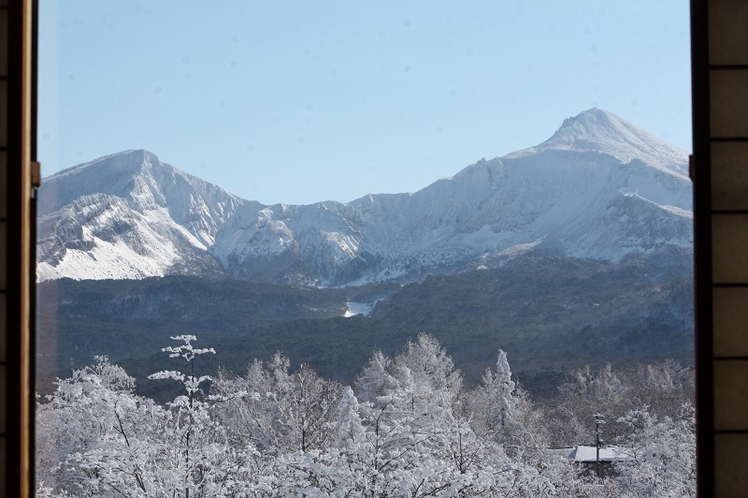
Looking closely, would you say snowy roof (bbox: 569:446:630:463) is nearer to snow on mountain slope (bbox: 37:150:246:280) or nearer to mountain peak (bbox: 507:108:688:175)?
snow on mountain slope (bbox: 37:150:246:280)

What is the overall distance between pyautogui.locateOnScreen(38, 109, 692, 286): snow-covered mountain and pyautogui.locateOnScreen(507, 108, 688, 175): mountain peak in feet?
1.14

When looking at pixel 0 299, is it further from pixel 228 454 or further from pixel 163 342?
pixel 163 342

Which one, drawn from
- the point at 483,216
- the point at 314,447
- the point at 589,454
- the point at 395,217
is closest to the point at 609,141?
the point at 483,216

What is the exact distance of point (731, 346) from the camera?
2184mm

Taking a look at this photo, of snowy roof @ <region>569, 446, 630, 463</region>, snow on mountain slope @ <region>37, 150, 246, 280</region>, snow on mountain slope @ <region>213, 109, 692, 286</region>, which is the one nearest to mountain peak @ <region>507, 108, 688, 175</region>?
snow on mountain slope @ <region>213, 109, 692, 286</region>

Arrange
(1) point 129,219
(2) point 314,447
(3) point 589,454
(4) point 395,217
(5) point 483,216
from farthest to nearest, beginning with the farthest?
(4) point 395,217 < (5) point 483,216 < (1) point 129,219 < (3) point 589,454 < (2) point 314,447

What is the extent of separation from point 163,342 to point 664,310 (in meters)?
41.2

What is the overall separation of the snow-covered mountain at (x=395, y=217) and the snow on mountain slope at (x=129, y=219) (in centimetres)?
29

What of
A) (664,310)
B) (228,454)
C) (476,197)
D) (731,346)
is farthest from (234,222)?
(731,346)

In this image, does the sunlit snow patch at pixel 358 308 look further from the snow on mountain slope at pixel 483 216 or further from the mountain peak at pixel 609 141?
the mountain peak at pixel 609 141

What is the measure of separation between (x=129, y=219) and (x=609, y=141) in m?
80.7

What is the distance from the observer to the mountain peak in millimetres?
141875

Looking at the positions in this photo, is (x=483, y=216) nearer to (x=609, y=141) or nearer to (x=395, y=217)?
(x=395, y=217)

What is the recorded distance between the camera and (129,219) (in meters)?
130
